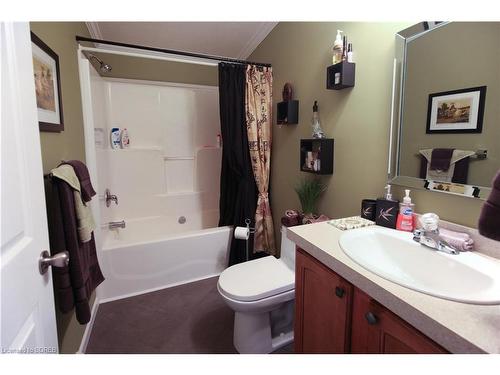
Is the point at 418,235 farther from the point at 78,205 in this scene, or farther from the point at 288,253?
the point at 78,205

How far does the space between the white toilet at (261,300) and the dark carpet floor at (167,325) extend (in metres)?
0.12

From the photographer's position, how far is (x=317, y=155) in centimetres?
177

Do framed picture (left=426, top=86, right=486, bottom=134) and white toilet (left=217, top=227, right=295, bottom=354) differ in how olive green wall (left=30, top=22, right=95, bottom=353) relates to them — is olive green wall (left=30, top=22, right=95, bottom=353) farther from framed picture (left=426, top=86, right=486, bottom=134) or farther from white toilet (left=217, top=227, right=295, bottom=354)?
framed picture (left=426, top=86, right=486, bottom=134)

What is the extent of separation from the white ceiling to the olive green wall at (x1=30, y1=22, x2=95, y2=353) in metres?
0.40

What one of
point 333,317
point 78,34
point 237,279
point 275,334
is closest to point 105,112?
point 78,34

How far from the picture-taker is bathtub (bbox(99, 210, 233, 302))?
2.12 metres

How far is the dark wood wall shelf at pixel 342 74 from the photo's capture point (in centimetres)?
148

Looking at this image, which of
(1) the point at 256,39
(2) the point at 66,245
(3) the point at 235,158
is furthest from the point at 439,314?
Result: (1) the point at 256,39

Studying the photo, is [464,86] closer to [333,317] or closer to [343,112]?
[343,112]

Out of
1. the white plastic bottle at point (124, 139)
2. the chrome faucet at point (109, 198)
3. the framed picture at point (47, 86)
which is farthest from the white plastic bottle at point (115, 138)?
the framed picture at point (47, 86)

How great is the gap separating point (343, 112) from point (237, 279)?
1200mm

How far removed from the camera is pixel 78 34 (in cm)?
189

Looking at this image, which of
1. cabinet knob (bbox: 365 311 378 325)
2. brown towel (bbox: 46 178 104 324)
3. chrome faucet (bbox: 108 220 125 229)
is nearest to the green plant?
cabinet knob (bbox: 365 311 378 325)
